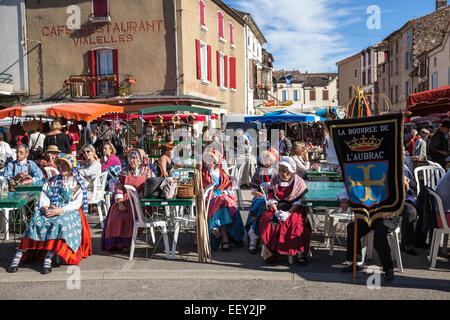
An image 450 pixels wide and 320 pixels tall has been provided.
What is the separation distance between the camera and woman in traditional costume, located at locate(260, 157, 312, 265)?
208 inches

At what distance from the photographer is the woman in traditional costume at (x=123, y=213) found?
5993 mm

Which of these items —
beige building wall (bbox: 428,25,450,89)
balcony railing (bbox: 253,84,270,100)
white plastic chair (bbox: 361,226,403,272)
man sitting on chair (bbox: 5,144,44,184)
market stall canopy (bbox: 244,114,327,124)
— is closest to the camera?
white plastic chair (bbox: 361,226,403,272)

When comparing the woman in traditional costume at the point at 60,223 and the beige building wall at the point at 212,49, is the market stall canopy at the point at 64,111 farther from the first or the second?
the beige building wall at the point at 212,49

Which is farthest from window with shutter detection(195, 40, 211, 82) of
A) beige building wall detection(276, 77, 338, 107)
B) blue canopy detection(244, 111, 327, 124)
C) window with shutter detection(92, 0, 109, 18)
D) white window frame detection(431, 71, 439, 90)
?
beige building wall detection(276, 77, 338, 107)

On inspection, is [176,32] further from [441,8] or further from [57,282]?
[441,8]

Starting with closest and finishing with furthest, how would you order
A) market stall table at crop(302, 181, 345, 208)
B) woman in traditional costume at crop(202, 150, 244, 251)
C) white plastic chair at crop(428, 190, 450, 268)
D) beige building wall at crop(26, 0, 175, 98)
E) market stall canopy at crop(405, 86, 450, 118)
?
white plastic chair at crop(428, 190, 450, 268)
market stall table at crop(302, 181, 345, 208)
woman in traditional costume at crop(202, 150, 244, 251)
market stall canopy at crop(405, 86, 450, 118)
beige building wall at crop(26, 0, 175, 98)

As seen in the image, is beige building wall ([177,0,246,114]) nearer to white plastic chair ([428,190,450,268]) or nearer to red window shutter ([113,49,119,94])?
red window shutter ([113,49,119,94])

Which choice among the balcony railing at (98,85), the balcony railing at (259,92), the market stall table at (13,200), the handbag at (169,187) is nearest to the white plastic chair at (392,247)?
the handbag at (169,187)

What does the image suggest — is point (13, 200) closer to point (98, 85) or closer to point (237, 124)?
point (98, 85)

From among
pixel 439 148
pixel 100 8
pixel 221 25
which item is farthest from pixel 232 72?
pixel 439 148

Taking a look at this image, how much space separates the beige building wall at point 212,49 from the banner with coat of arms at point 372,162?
14305 millimetres

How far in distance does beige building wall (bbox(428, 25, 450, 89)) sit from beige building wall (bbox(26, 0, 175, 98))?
56.7 ft
